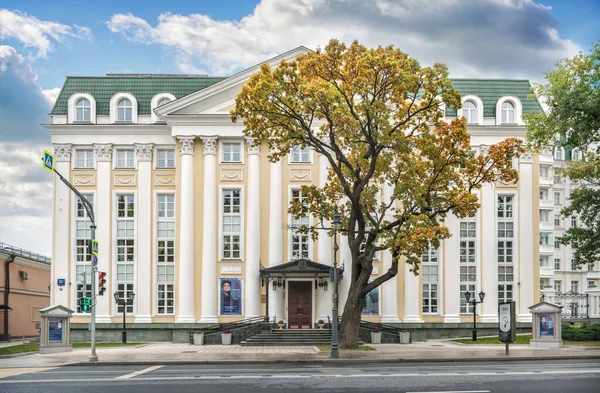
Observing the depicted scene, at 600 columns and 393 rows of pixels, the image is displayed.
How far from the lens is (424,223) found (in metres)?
29.0

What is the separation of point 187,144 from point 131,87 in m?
5.94

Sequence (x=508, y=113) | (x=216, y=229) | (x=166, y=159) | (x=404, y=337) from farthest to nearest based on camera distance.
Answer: (x=508, y=113) → (x=166, y=159) → (x=216, y=229) → (x=404, y=337)

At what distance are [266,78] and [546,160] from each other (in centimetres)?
6125

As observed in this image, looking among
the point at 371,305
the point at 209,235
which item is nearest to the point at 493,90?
the point at 371,305

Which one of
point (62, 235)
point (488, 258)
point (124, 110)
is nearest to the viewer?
point (62, 235)

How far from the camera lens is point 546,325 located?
→ 3294 cm

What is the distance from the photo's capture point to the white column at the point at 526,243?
44156mm

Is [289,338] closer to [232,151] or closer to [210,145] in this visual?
[232,151]

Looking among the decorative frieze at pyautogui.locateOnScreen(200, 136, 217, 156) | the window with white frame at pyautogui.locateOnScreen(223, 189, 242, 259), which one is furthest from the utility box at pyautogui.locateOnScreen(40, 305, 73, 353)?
the decorative frieze at pyautogui.locateOnScreen(200, 136, 217, 156)

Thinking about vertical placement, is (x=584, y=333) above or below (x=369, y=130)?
below

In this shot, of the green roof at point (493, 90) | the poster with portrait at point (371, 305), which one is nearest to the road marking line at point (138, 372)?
the poster with portrait at point (371, 305)

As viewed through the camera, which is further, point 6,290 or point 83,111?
point 6,290

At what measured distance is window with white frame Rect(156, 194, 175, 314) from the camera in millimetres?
43531

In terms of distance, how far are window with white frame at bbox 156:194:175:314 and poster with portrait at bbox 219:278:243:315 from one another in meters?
2.98
